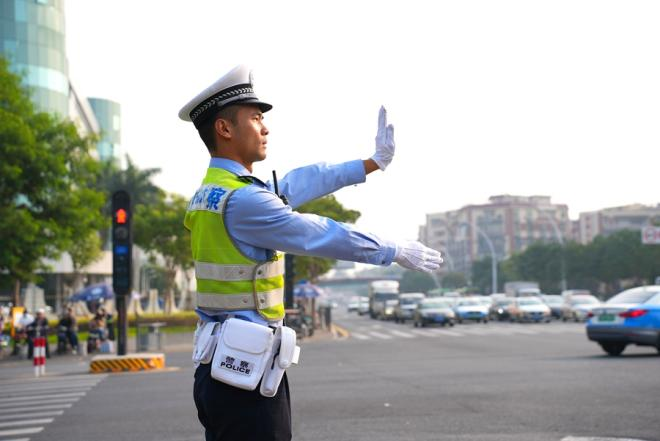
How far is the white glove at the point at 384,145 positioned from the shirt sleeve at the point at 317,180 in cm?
8

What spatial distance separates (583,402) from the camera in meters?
10.4

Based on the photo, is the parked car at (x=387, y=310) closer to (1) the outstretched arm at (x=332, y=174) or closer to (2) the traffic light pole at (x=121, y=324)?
(2) the traffic light pole at (x=121, y=324)

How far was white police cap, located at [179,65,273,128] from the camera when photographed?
3.44 metres

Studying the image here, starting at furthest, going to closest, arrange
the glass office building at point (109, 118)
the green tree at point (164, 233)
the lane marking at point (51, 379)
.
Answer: the glass office building at point (109, 118) → the green tree at point (164, 233) → the lane marking at point (51, 379)

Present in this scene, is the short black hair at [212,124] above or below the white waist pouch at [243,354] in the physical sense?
above

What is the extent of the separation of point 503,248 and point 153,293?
13112 cm

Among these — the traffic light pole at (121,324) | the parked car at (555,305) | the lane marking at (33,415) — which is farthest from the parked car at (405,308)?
the lane marking at (33,415)

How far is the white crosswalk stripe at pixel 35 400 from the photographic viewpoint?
10328 millimetres

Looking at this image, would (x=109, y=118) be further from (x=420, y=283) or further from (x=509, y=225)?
(x=509, y=225)

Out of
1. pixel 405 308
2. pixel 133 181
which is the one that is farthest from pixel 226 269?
pixel 133 181

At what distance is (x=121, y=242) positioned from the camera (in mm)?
20750

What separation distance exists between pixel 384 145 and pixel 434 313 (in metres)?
40.9

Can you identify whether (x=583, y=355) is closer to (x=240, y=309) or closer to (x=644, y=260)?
(x=240, y=309)

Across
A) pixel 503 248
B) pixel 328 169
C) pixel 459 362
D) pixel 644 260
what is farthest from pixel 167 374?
pixel 503 248
